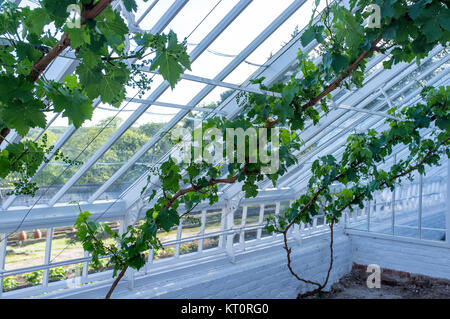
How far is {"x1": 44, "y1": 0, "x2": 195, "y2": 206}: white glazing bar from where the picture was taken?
8.52 feet

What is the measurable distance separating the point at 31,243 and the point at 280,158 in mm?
3791

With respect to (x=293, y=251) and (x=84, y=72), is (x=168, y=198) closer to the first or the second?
(x=84, y=72)

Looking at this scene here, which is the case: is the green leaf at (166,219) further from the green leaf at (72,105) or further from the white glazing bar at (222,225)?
the white glazing bar at (222,225)

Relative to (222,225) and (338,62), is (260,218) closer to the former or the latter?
(222,225)

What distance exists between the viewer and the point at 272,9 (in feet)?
10.2

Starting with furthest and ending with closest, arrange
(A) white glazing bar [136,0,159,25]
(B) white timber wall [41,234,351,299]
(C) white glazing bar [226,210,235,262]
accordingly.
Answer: (C) white glazing bar [226,210,235,262], (B) white timber wall [41,234,351,299], (A) white glazing bar [136,0,159,25]

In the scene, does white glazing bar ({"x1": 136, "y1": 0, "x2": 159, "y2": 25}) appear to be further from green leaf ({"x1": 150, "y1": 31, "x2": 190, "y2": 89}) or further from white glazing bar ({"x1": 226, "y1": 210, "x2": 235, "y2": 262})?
white glazing bar ({"x1": 226, "y1": 210, "x2": 235, "y2": 262})

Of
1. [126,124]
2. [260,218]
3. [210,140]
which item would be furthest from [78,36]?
[260,218]

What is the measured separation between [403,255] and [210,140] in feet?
22.8

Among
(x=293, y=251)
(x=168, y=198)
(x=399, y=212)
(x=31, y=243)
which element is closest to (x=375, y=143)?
(x=168, y=198)

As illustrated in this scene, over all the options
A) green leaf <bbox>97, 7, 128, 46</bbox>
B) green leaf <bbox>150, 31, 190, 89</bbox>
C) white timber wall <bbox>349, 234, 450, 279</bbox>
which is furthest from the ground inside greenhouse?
green leaf <bbox>97, 7, 128, 46</bbox>

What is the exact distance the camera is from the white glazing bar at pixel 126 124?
2598 millimetres

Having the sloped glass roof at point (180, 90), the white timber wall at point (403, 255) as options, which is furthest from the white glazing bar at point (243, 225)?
the white timber wall at point (403, 255)

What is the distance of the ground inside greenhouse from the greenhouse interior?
0.04 metres
